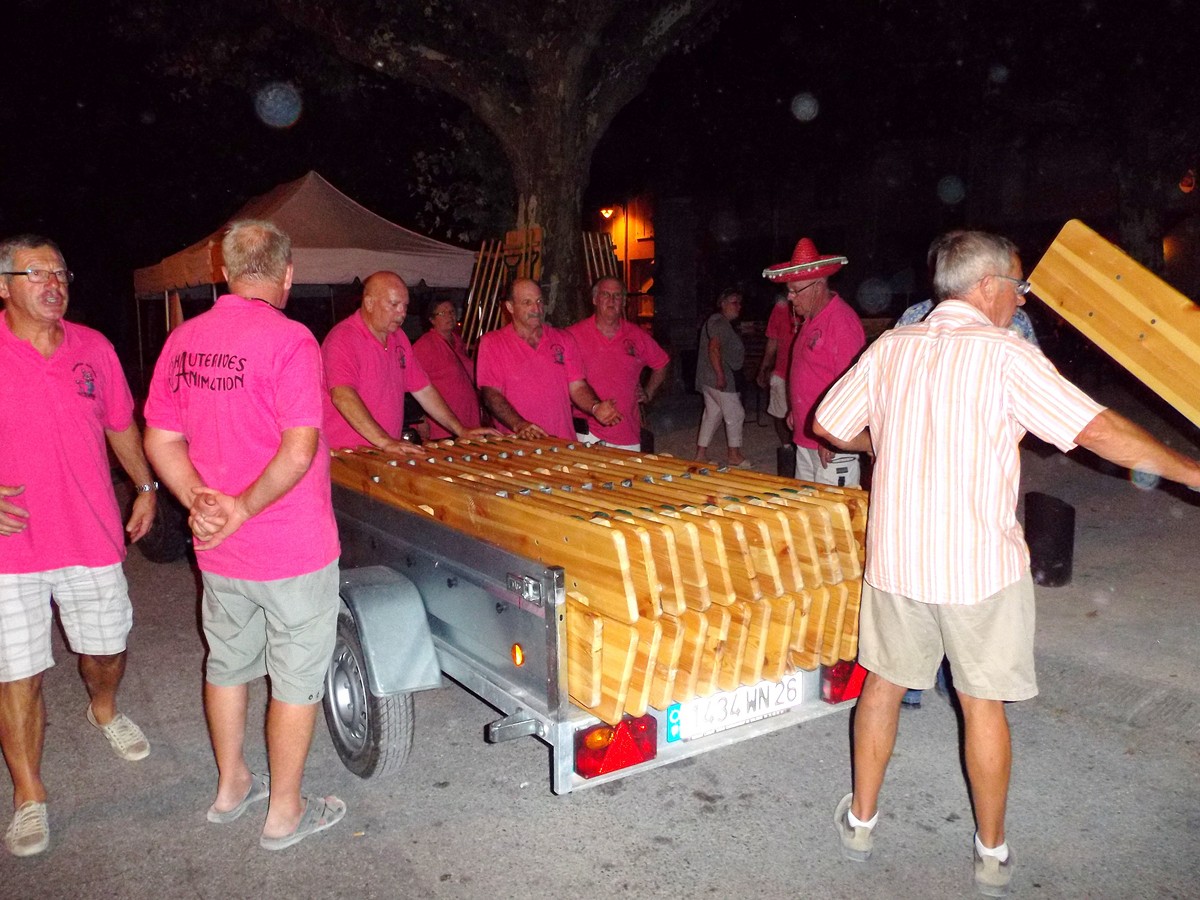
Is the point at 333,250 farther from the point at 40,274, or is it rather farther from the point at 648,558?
the point at 648,558

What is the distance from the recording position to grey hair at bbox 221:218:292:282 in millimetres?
3139

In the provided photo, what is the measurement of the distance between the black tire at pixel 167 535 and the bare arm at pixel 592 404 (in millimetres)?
3280

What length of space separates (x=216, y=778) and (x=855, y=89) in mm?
19359

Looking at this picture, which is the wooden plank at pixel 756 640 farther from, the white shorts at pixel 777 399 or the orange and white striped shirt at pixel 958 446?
the white shorts at pixel 777 399

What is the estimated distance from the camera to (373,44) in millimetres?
11930

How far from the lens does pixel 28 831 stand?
136 inches

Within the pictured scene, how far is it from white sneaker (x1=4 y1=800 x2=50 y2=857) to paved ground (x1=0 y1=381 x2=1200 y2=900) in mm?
44

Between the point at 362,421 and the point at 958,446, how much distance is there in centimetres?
298

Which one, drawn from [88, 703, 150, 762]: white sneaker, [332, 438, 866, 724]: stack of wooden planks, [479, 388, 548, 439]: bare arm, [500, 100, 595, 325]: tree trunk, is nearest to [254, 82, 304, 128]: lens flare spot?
[500, 100, 595, 325]: tree trunk

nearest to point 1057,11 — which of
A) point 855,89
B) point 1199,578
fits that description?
point 855,89

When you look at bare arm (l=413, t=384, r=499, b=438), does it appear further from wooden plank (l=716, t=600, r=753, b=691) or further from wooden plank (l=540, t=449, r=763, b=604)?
wooden plank (l=716, t=600, r=753, b=691)

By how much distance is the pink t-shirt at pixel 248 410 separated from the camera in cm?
305

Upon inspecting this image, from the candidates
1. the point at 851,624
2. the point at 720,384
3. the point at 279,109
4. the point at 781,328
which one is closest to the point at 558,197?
the point at 720,384

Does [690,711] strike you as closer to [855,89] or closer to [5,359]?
[5,359]
